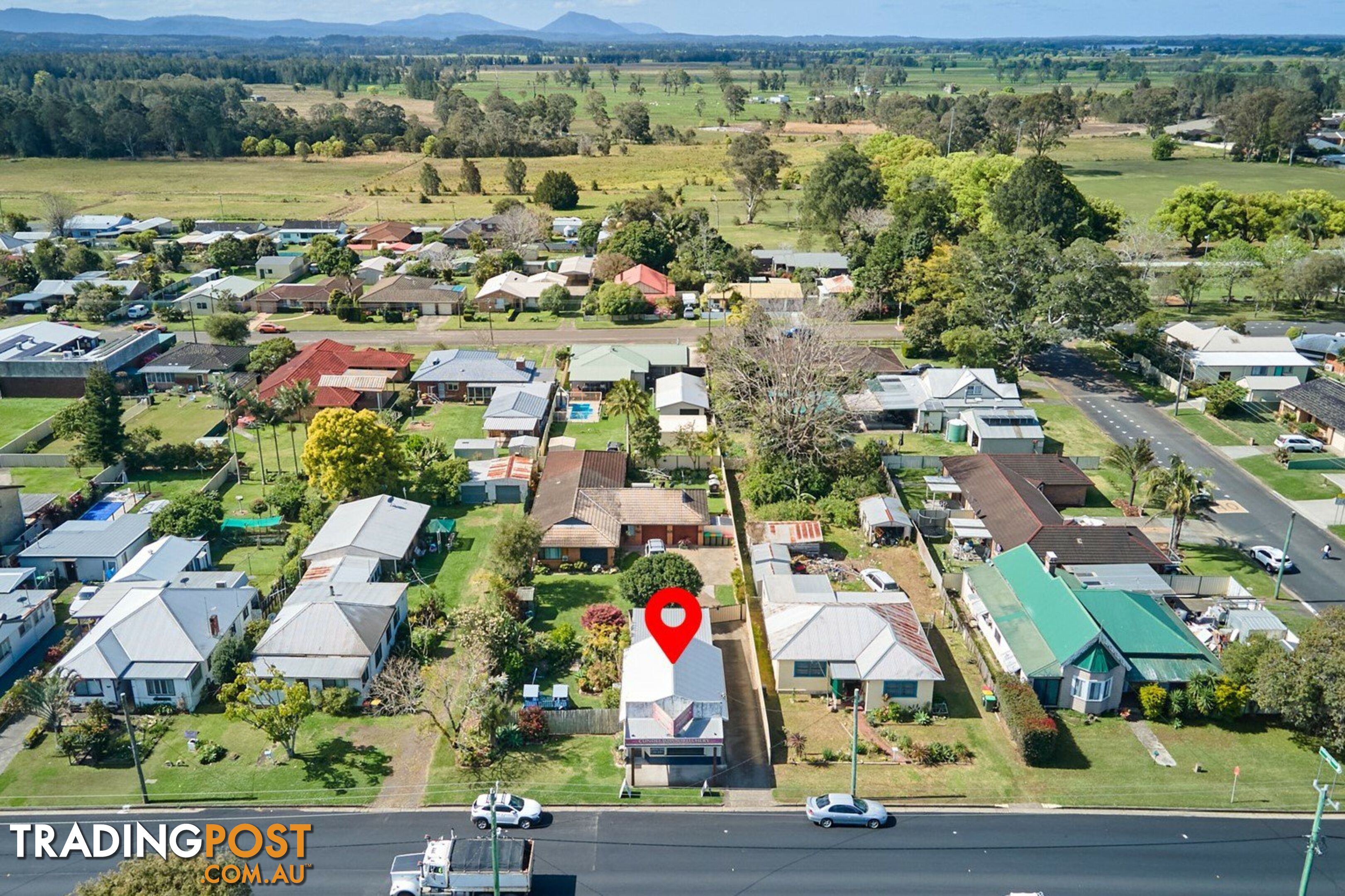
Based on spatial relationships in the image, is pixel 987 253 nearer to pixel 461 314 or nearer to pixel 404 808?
pixel 461 314

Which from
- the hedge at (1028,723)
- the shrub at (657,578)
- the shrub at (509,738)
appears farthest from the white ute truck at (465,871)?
the hedge at (1028,723)

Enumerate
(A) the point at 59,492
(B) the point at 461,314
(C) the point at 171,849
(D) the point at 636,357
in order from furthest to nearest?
(B) the point at 461,314
(D) the point at 636,357
(A) the point at 59,492
(C) the point at 171,849

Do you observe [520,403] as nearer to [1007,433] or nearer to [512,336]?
[512,336]

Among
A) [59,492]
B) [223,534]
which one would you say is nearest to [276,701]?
[223,534]

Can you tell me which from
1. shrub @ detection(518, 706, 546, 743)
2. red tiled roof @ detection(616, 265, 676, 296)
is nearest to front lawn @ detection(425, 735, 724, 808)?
shrub @ detection(518, 706, 546, 743)

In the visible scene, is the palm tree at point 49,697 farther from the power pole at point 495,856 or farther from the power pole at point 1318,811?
the power pole at point 1318,811
